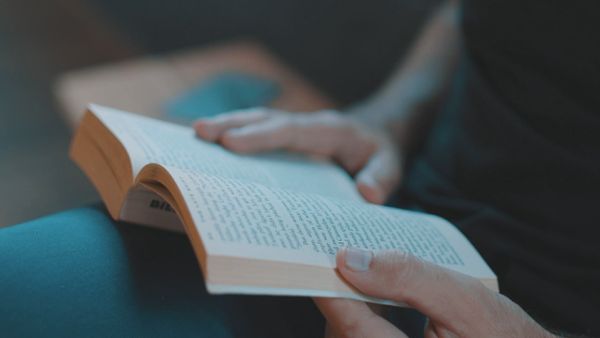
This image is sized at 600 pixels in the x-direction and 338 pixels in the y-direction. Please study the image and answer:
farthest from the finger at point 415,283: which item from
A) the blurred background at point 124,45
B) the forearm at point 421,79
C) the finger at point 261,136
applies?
the blurred background at point 124,45

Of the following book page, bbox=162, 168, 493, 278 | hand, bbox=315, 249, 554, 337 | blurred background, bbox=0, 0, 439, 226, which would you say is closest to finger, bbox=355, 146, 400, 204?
book page, bbox=162, 168, 493, 278

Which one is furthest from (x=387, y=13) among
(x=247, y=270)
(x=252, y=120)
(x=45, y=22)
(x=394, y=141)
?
(x=45, y=22)

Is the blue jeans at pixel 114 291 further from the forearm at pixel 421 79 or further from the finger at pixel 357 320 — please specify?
the forearm at pixel 421 79

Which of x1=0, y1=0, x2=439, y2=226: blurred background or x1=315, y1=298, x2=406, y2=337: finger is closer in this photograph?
x1=315, y1=298, x2=406, y2=337: finger

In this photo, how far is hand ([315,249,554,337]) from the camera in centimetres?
45

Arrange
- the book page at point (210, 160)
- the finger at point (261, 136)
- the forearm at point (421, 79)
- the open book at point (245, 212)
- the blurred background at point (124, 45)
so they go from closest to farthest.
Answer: the open book at point (245, 212), the book page at point (210, 160), the finger at point (261, 136), the forearm at point (421, 79), the blurred background at point (124, 45)

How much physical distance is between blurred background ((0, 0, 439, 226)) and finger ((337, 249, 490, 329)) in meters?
0.81

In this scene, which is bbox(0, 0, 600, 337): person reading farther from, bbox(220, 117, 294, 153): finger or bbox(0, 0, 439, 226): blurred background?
bbox(0, 0, 439, 226): blurred background

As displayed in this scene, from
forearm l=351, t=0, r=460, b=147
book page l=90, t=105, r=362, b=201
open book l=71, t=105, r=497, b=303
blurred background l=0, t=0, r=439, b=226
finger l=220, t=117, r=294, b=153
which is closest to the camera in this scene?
open book l=71, t=105, r=497, b=303

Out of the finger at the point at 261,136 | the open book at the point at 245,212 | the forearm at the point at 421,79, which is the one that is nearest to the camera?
the open book at the point at 245,212

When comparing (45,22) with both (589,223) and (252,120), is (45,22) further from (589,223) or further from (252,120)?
(589,223)

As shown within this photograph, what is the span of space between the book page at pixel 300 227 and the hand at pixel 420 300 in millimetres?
31

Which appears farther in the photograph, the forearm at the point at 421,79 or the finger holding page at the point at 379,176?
the forearm at the point at 421,79

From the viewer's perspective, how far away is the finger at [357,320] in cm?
47
